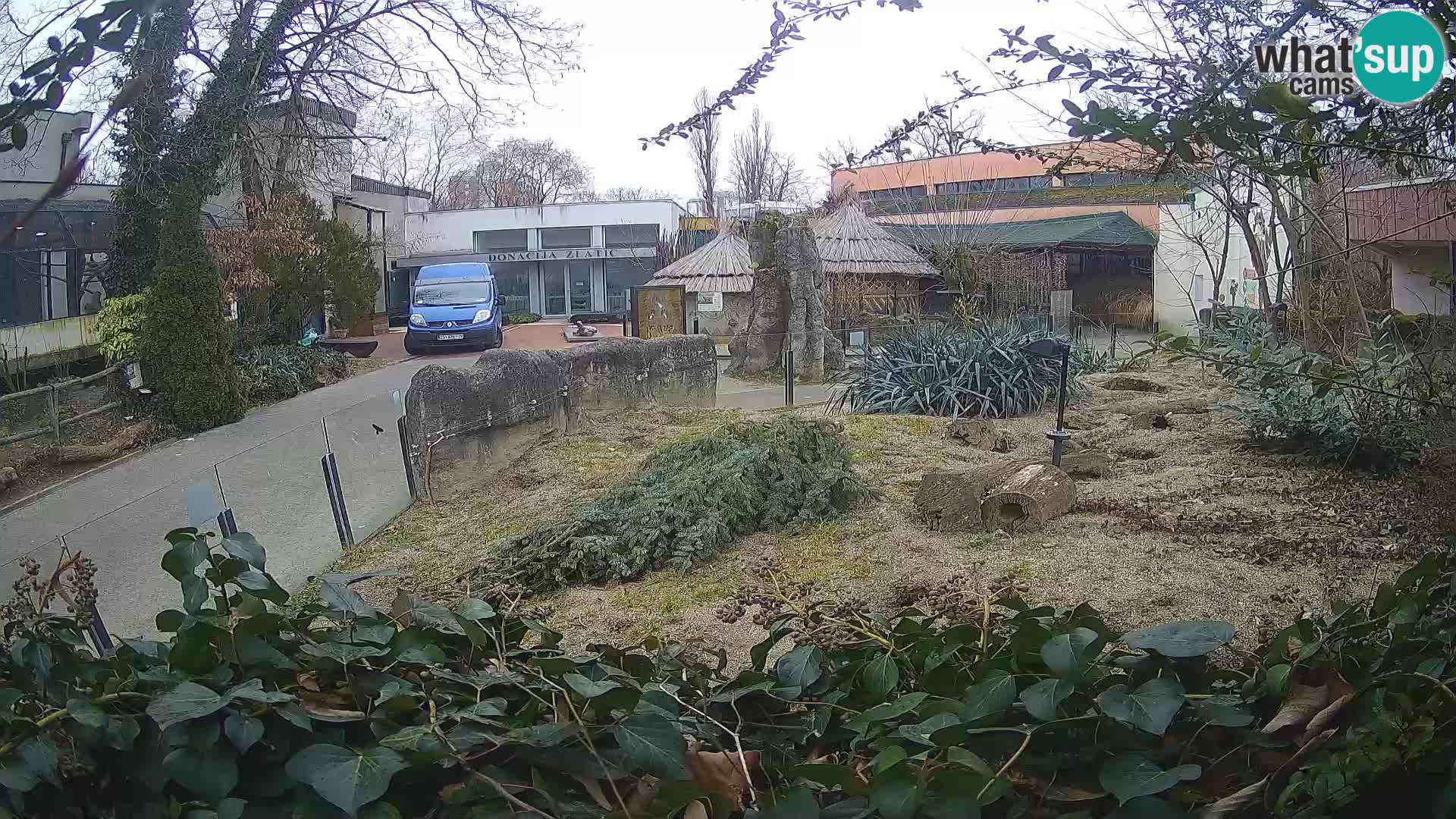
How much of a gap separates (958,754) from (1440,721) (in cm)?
60

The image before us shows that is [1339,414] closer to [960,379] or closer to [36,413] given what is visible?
[960,379]

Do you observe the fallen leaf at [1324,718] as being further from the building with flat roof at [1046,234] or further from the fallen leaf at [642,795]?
the building with flat roof at [1046,234]

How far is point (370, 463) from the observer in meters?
7.40

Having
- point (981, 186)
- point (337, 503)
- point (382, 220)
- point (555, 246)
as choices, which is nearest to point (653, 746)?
point (337, 503)

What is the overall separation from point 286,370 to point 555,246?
26534 mm

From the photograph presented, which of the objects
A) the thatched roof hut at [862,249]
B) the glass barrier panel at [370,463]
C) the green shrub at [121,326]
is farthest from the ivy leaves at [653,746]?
the thatched roof hut at [862,249]

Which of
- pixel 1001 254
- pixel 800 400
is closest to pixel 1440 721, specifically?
pixel 800 400

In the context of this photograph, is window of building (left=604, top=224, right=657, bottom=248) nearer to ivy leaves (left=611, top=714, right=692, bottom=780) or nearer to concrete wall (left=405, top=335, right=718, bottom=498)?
concrete wall (left=405, top=335, right=718, bottom=498)

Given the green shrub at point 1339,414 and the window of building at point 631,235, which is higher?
the window of building at point 631,235

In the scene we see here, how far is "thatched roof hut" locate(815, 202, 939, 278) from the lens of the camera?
82.2 feet

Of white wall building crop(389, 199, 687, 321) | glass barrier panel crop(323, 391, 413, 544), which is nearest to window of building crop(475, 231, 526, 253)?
white wall building crop(389, 199, 687, 321)

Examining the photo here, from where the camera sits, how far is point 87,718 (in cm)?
141

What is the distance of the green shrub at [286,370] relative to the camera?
1561cm

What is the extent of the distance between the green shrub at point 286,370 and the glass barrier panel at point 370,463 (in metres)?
8.09
